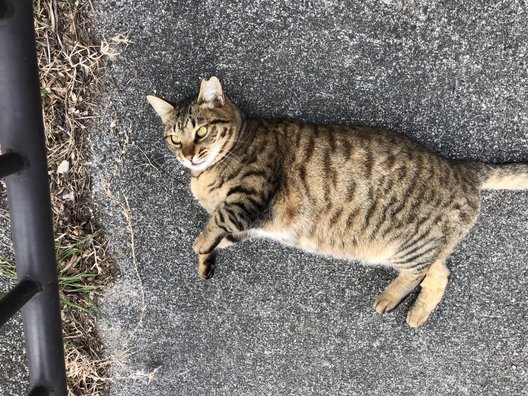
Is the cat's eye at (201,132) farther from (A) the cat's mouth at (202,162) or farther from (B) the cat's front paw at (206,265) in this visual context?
(B) the cat's front paw at (206,265)

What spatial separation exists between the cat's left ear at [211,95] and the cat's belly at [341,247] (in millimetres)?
755

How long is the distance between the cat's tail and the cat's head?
4.64 ft

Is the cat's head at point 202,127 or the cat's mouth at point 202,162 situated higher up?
the cat's head at point 202,127

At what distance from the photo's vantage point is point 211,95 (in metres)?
2.33

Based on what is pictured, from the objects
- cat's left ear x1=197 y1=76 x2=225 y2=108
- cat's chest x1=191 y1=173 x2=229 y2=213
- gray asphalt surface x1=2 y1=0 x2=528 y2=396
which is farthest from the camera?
gray asphalt surface x1=2 y1=0 x2=528 y2=396

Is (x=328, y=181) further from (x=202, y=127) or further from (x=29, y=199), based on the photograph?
(x=29, y=199)

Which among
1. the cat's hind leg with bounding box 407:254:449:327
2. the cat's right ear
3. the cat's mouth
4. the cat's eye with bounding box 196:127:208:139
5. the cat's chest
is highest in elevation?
the cat's right ear

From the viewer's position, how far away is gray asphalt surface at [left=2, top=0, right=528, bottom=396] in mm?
2564

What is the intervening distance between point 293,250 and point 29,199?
180 cm

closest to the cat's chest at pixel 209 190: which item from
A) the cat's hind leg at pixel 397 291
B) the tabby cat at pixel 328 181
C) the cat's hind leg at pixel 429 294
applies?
the tabby cat at pixel 328 181

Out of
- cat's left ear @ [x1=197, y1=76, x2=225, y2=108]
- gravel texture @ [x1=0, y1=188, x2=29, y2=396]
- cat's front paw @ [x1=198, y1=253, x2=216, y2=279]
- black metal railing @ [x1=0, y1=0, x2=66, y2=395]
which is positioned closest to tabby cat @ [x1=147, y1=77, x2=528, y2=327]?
cat's left ear @ [x1=197, y1=76, x2=225, y2=108]

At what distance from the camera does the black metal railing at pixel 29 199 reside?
1.14 m

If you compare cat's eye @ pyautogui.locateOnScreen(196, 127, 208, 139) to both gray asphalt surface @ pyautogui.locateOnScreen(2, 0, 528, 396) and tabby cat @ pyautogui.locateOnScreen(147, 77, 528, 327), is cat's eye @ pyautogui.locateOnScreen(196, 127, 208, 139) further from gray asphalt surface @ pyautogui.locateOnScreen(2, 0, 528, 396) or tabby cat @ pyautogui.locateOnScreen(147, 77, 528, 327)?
gray asphalt surface @ pyautogui.locateOnScreen(2, 0, 528, 396)

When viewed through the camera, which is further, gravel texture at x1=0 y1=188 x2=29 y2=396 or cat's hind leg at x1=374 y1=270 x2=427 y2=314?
gravel texture at x1=0 y1=188 x2=29 y2=396
